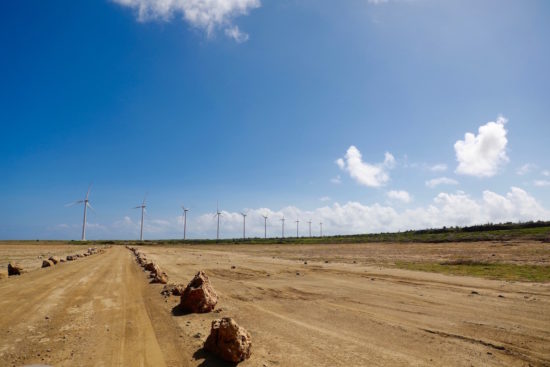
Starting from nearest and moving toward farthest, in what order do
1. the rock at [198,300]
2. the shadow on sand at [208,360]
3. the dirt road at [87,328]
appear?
the shadow on sand at [208,360]
the dirt road at [87,328]
the rock at [198,300]

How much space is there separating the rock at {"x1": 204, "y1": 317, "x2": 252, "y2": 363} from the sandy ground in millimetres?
205

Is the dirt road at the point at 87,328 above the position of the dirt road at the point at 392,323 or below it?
above

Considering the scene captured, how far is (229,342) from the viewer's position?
260 inches

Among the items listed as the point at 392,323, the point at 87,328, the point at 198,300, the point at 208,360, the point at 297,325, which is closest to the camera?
the point at 208,360

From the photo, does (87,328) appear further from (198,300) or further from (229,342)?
(229,342)

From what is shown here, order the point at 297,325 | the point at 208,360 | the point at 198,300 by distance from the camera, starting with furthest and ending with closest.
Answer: the point at 198,300
the point at 297,325
the point at 208,360

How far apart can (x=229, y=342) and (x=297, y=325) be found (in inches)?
125

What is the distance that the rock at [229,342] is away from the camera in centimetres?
651

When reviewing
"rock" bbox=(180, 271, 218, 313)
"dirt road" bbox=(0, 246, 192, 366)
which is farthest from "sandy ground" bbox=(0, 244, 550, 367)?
"rock" bbox=(180, 271, 218, 313)

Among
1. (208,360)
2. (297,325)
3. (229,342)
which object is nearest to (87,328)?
(208,360)

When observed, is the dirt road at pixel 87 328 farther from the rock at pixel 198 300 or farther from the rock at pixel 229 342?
the rock at pixel 198 300

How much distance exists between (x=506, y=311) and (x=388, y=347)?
597 centimetres

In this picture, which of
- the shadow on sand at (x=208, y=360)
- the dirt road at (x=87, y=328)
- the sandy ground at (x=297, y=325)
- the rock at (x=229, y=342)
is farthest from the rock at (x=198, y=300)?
the rock at (x=229, y=342)

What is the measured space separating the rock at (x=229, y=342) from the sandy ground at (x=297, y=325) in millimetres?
205
